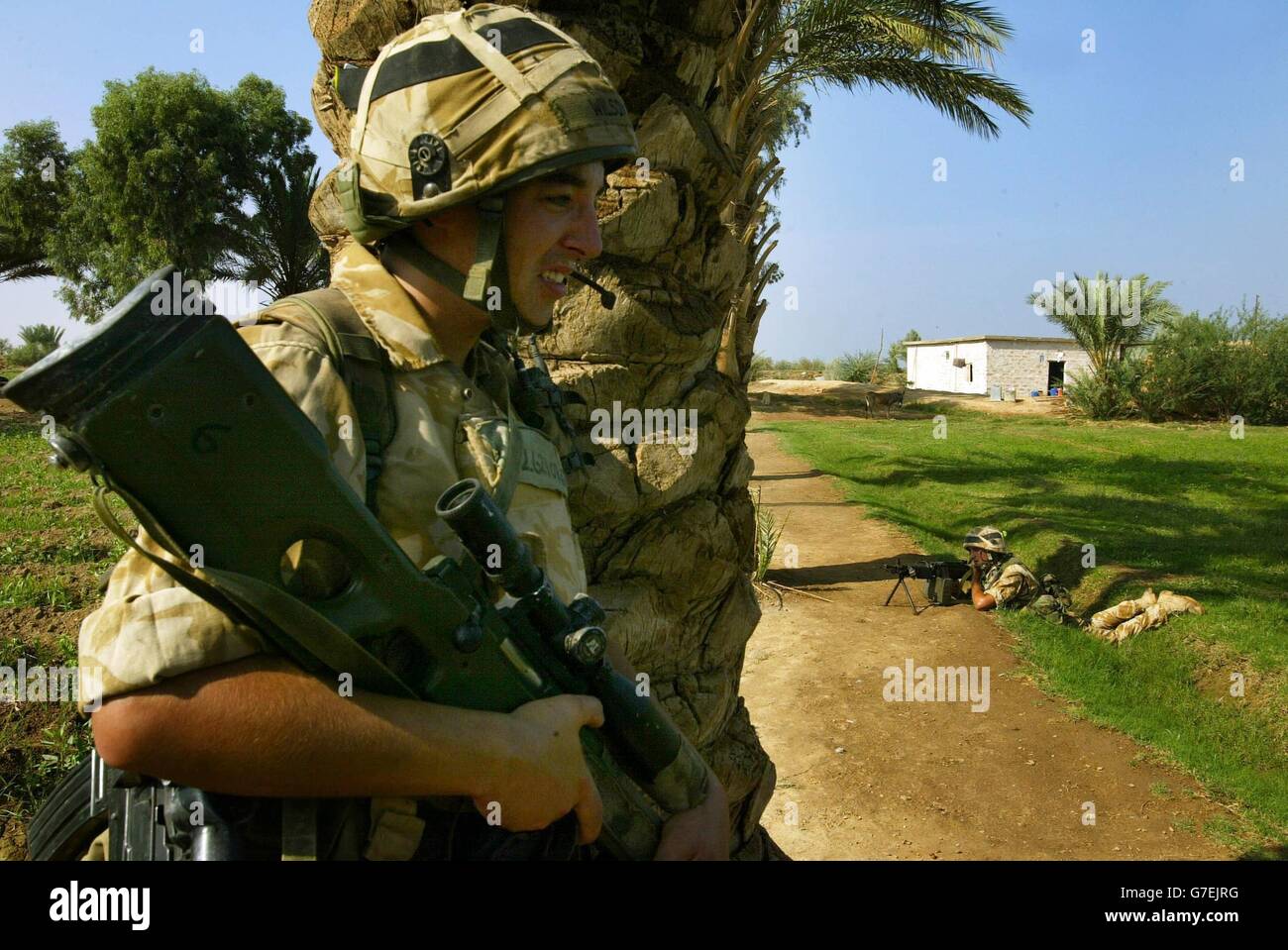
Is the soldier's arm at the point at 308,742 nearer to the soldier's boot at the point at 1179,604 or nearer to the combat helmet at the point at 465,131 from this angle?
the combat helmet at the point at 465,131

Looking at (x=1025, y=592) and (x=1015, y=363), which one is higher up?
(x=1015, y=363)

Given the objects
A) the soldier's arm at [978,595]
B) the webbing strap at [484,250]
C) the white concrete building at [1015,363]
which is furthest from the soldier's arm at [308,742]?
the white concrete building at [1015,363]

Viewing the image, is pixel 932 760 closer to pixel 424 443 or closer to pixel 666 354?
pixel 666 354

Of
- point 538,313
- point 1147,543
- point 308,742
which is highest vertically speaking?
point 538,313

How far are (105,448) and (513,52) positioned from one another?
1.08 m

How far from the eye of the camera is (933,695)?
25.4ft

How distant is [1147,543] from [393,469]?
1108cm

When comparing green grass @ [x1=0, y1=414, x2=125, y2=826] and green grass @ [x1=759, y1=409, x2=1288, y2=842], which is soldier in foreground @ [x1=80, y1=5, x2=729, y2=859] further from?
green grass @ [x1=759, y1=409, x2=1288, y2=842]

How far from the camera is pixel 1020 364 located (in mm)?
33938

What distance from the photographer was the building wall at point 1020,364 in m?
33.7

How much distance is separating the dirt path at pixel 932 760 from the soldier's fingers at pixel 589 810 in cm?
410

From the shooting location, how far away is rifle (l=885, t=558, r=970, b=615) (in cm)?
949

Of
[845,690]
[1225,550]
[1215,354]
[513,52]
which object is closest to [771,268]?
[845,690]

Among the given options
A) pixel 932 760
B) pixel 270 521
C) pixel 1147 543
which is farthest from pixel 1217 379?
pixel 270 521
